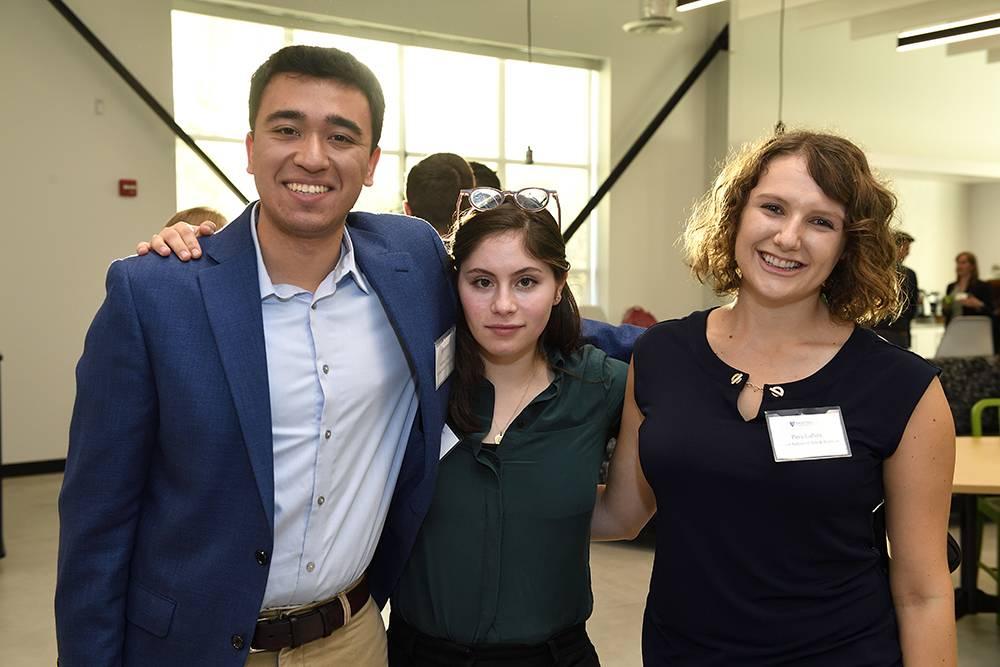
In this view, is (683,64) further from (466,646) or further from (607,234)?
(466,646)

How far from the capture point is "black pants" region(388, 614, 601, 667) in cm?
167

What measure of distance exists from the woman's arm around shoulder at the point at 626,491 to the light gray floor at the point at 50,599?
2018 mm

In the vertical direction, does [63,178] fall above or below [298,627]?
above

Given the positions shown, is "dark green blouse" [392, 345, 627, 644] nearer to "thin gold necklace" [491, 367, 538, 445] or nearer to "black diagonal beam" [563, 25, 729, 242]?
"thin gold necklace" [491, 367, 538, 445]

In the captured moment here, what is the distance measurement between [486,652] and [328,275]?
758mm

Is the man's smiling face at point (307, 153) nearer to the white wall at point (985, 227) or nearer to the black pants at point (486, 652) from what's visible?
the black pants at point (486, 652)

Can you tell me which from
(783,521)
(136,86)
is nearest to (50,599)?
(783,521)

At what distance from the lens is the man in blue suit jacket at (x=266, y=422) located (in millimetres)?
1472

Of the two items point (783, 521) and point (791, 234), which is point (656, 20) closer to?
point (791, 234)

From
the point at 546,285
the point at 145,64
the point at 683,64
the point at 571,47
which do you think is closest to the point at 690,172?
the point at 683,64

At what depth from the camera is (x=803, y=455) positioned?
1531mm

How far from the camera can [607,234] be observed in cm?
962

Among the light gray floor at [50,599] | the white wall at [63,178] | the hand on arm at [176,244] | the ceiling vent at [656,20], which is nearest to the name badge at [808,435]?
the hand on arm at [176,244]

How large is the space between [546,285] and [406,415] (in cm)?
38
